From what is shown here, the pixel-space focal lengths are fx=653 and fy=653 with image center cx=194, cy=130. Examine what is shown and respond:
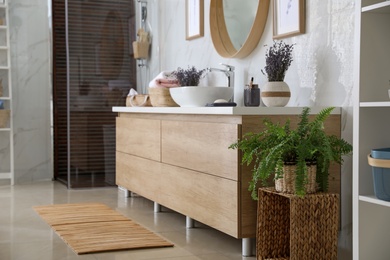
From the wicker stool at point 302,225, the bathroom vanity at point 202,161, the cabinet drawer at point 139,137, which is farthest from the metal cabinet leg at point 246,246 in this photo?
the cabinet drawer at point 139,137

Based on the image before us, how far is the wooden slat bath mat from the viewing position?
337cm

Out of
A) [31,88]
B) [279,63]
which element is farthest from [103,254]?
[31,88]

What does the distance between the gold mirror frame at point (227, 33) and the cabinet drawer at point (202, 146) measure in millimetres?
640

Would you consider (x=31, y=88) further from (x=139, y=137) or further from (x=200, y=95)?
(x=200, y=95)

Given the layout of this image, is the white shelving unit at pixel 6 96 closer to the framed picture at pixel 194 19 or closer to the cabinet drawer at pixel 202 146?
the framed picture at pixel 194 19

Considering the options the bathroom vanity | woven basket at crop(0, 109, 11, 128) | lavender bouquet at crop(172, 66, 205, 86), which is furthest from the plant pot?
woven basket at crop(0, 109, 11, 128)

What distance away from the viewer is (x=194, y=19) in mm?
4789

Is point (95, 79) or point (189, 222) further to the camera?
point (95, 79)

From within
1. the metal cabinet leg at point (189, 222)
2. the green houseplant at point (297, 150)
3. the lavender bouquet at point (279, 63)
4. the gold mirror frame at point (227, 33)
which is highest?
the gold mirror frame at point (227, 33)

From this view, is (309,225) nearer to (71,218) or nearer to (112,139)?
(71,218)

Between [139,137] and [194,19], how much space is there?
0.97 meters

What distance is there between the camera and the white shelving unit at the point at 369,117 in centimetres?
257

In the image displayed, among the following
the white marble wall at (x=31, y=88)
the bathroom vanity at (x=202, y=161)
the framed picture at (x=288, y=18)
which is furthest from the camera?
the white marble wall at (x=31, y=88)

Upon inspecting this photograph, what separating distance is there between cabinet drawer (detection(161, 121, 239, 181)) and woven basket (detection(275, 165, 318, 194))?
0.26 metres
